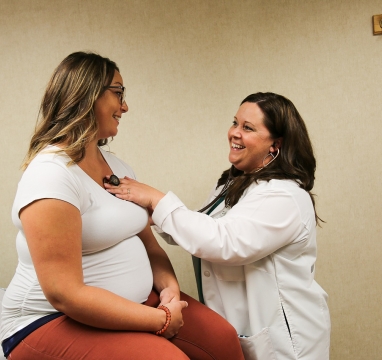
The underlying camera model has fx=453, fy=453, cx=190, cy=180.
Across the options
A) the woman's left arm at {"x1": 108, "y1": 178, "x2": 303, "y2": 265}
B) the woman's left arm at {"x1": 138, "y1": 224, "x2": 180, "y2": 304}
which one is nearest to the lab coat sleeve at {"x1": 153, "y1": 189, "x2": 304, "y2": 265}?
the woman's left arm at {"x1": 108, "y1": 178, "x2": 303, "y2": 265}

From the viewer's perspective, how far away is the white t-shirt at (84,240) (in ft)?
3.88

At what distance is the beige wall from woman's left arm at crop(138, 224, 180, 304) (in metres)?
0.76

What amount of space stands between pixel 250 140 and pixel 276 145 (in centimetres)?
12

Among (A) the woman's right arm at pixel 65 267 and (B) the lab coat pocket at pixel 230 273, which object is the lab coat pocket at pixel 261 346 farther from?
(A) the woman's right arm at pixel 65 267

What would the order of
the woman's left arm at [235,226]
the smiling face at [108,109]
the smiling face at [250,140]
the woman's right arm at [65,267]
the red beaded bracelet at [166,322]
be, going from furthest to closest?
the smiling face at [250,140], the woman's left arm at [235,226], the smiling face at [108,109], the red beaded bracelet at [166,322], the woman's right arm at [65,267]

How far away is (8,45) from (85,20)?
427 millimetres

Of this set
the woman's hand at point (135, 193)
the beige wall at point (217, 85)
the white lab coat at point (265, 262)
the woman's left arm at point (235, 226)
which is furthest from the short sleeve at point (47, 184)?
the beige wall at point (217, 85)

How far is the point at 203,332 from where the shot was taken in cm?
149

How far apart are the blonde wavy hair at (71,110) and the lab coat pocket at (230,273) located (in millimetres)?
695

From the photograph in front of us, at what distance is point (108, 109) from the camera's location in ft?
4.73

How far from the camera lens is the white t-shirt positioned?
1.18 meters

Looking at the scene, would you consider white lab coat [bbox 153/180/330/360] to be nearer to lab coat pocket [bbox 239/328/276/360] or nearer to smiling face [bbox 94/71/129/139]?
lab coat pocket [bbox 239/328/276/360]

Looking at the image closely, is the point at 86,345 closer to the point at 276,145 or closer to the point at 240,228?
the point at 240,228

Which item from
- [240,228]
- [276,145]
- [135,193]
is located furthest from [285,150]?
[135,193]
